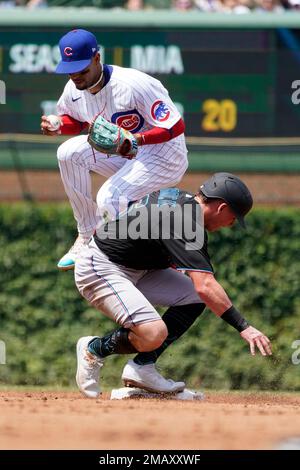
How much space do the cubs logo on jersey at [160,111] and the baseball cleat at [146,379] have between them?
5.76ft

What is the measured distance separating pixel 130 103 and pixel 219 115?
5597mm

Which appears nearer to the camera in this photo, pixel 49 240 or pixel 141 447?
pixel 141 447

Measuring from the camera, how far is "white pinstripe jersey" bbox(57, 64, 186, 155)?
300 inches

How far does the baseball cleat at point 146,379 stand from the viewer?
764cm

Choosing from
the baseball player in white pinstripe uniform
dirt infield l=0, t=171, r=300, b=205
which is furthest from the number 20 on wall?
the baseball player in white pinstripe uniform

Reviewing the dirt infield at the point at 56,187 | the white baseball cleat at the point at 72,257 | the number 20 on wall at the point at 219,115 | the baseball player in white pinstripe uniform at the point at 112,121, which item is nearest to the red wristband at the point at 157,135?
the baseball player in white pinstripe uniform at the point at 112,121

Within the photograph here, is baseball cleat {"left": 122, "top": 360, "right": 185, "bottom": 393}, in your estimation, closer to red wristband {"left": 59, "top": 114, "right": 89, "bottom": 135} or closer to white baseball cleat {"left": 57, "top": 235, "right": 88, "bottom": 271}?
white baseball cleat {"left": 57, "top": 235, "right": 88, "bottom": 271}

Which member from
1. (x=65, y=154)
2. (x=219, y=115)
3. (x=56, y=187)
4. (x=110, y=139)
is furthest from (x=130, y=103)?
(x=219, y=115)

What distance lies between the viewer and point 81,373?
781 centimetres

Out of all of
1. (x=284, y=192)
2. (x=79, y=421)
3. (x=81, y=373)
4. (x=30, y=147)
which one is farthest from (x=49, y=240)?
(x=79, y=421)

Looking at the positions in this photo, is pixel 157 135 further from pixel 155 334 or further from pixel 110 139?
pixel 155 334

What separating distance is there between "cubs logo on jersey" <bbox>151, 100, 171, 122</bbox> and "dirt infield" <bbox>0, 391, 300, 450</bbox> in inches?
81.0
